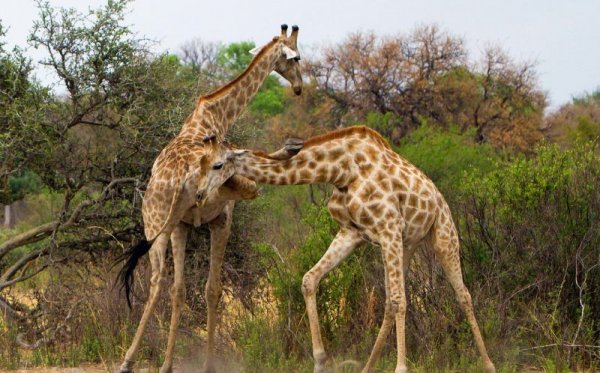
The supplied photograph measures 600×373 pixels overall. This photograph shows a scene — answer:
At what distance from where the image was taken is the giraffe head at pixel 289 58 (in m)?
8.88

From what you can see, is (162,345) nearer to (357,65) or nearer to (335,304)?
(335,304)

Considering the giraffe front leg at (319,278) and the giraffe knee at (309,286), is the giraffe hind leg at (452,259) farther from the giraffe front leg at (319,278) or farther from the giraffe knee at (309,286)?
the giraffe knee at (309,286)

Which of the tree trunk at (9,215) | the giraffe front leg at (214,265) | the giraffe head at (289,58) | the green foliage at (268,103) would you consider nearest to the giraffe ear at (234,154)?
the giraffe front leg at (214,265)

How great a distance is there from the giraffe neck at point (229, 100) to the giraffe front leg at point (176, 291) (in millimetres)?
901

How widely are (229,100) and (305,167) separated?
1.77 metres

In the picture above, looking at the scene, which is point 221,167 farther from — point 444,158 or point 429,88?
point 429,88

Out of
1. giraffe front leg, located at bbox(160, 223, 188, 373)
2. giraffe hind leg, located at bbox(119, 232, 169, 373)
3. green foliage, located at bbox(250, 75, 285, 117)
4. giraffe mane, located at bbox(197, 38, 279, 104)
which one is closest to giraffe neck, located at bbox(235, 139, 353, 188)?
giraffe hind leg, located at bbox(119, 232, 169, 373)

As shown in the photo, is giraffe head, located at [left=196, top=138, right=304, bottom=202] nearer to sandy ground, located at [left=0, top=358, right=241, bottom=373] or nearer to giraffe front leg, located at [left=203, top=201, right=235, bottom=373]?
giraffe front leg, located at [left=203, top=201, right=235, bottom=373]

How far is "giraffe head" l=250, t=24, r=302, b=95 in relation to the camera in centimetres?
888

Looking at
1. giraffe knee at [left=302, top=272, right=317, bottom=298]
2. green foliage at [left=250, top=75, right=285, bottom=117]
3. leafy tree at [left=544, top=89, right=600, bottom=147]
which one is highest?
green foliage at [left=250, top=75, right=285, bottom=117]

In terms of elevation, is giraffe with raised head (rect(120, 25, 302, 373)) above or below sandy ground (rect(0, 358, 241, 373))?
above

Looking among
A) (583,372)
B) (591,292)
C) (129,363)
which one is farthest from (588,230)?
(129,363)

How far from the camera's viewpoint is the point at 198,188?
6.62m

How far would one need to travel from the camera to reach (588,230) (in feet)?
28.1
